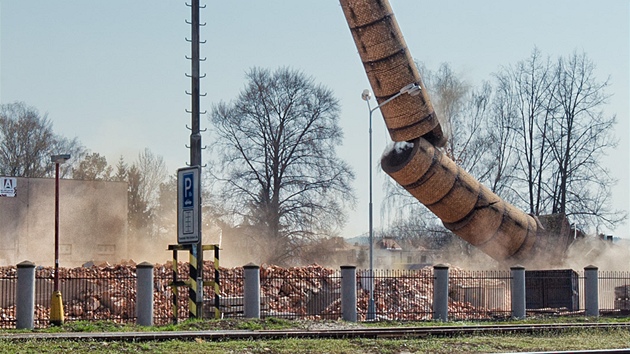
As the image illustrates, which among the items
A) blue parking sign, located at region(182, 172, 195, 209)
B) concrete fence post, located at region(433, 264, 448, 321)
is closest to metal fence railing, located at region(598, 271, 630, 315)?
concrete fence post, located at region(433, 264, 448, 321)

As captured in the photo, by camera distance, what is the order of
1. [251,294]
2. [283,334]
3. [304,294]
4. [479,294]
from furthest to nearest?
[479,294], [304,294], [251,294], [283,334]

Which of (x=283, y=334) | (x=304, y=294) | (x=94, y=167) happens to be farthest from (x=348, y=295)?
(x=94, y=167)

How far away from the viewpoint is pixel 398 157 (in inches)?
1086

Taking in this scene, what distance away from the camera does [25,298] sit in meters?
20.8

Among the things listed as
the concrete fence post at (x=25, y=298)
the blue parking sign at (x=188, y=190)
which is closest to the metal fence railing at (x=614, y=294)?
the blue parking sign at (x=188, y=190)

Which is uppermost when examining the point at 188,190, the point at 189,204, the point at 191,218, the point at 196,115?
the point at 196,115

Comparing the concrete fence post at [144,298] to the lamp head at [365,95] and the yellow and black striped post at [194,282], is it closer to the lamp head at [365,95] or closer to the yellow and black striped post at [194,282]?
the yellow and black striped post at [194,282]

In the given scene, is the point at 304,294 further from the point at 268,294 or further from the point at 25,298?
the point at 25,298

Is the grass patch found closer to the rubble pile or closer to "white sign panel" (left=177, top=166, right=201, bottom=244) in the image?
"white sign panel" (left=177, top=166, right=201, bottom=244)

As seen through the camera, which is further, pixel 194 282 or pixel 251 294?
pixel 251 294

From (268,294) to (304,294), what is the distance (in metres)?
1.35

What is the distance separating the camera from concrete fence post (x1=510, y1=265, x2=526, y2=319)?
89.0ft

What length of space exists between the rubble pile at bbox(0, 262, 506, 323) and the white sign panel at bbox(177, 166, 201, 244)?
4.06m

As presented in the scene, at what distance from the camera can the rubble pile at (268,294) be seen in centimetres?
2616
